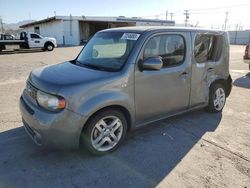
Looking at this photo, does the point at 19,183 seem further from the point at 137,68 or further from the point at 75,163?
the point at 137,68

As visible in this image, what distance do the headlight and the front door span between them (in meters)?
1.19

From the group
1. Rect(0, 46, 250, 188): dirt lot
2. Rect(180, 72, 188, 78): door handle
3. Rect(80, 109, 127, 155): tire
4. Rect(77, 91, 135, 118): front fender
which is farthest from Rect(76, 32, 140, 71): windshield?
Rect(0, 46, 250, 188): dirt lot

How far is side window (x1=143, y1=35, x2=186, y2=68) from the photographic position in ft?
12.8

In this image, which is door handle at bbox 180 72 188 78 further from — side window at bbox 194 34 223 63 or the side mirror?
the side mirror

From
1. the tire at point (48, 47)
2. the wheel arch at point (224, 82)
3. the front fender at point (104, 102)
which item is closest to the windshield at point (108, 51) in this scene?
the front fender at point (104, 102)

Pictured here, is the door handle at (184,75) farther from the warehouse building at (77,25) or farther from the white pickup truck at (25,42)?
the warehouse building at (77,25)

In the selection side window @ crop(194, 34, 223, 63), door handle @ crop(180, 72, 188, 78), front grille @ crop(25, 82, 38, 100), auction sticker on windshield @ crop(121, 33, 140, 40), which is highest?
auction sticker on windshield @ crop(121, 33, 140, 40)

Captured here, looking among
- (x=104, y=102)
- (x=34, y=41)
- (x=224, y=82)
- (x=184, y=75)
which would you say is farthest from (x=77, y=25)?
(x=104, y=102)

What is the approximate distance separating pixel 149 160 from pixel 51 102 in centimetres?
160

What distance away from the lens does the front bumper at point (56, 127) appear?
3127 mm

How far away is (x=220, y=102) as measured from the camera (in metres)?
5.55

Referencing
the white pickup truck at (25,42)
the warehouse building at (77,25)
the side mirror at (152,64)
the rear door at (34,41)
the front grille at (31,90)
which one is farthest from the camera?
the warehouse building at (77,25)

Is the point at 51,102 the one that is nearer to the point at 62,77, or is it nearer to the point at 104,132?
Result: the point at 62,77

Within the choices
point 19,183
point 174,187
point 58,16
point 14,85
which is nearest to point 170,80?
point 174,187
